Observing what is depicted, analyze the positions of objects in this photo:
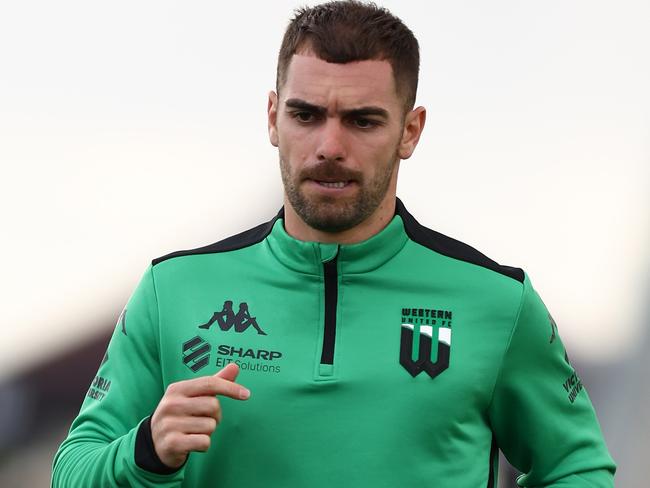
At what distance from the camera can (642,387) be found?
6.14 m

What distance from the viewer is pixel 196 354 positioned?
104 inches

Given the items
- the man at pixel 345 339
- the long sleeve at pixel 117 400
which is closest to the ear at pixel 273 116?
the man at pixel 345 339

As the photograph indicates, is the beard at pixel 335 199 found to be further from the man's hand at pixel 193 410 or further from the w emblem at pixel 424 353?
the man's hand at pixel 193 410

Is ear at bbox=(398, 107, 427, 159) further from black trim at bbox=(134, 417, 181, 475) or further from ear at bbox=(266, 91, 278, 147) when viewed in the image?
black trim at bbox=(134, 417, 181, 475)

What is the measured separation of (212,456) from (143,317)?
0.34m

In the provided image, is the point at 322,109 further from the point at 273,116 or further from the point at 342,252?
the point at 342,252

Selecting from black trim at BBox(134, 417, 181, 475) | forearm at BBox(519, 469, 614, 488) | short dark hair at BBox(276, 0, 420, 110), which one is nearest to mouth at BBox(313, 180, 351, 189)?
short dark hair at BBox(276, 0, 420, 110)

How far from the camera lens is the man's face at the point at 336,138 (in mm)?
2562

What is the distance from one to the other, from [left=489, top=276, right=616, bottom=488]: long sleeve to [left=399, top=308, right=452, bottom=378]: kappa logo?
0.44ft

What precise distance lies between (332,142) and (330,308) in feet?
1.17

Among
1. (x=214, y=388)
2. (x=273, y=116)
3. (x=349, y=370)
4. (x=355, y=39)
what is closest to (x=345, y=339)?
(x=349, y=370)

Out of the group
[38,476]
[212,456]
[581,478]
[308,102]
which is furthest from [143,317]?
[38,476]

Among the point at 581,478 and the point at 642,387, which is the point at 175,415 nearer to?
the point at 581,478

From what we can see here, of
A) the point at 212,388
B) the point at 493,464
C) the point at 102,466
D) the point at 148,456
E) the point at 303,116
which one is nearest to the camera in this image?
the point at 212,388
